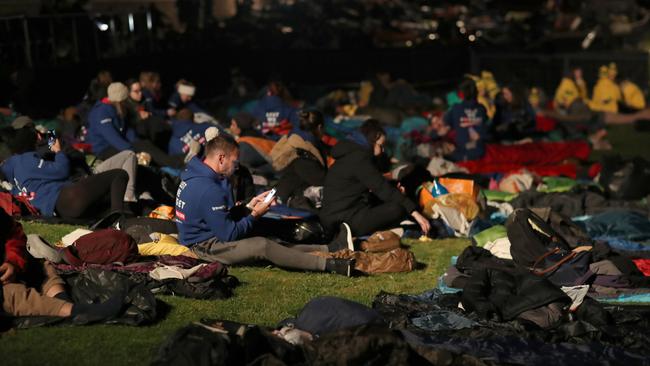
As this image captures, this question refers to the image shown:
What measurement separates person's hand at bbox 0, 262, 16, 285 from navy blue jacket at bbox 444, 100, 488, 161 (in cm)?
1077

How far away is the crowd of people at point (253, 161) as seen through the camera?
1038 cm

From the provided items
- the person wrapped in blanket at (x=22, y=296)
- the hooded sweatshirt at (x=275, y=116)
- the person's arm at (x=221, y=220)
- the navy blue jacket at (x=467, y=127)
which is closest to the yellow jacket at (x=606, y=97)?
the navy blue jacket at (x=467, y=127)

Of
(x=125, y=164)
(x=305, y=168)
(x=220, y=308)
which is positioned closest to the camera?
(x=220, y=308)

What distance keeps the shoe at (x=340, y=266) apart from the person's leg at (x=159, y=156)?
4.58m

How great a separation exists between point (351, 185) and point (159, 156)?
364cm

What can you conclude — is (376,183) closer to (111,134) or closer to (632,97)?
(111,134)

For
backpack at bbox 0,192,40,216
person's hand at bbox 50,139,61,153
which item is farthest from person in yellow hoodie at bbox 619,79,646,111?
backpack at bbox 0,192,40,216

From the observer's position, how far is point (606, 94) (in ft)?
84.1

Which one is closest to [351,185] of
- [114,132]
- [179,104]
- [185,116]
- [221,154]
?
[221,154]

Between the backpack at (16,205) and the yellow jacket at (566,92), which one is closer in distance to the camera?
the backpack at (16,205)

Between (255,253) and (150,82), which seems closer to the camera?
(255,253)

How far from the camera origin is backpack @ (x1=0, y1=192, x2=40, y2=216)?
38.6 ft

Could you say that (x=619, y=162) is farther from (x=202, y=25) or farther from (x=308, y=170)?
(x=202, y=25)

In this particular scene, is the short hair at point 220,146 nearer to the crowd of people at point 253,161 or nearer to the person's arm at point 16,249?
the crowd of people at point 253,161
